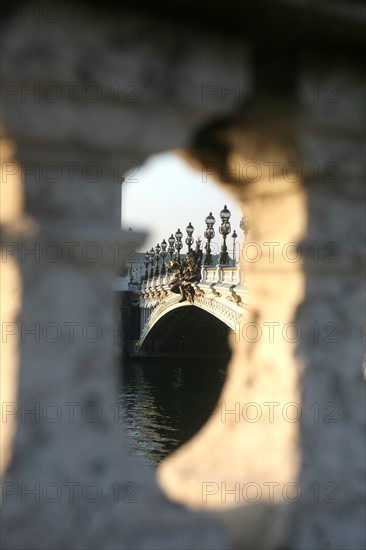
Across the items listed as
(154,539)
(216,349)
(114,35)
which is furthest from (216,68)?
(216,349)

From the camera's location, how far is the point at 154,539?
1813mm

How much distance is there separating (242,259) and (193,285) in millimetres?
29426

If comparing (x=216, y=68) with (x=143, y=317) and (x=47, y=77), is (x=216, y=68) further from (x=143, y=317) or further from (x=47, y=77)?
(x=143, y=317)

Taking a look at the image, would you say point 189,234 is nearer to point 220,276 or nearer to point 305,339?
point 220,276

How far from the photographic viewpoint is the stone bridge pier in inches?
63.9

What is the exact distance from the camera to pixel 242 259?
2299 mm

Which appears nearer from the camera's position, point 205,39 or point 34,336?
point 34,336

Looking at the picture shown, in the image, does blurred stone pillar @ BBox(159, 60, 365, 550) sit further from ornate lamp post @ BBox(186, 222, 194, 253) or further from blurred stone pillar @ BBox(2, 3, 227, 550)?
ornate lamp post @ BBox(186, 222, 194, 253)

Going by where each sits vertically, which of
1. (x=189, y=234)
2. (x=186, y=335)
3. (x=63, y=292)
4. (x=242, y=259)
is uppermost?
(x=189, y=234)

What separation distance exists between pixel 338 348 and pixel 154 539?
71cm

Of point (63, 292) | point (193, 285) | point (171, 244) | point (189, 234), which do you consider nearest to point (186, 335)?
point (171, 244)

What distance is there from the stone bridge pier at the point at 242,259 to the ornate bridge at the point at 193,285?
15.1 m

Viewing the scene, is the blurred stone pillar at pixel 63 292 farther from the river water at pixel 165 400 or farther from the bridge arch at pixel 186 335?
the bridge arch at pixel 186 335

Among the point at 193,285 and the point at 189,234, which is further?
the point at 189,234
